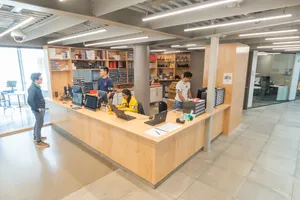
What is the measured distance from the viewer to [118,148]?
3.02 m

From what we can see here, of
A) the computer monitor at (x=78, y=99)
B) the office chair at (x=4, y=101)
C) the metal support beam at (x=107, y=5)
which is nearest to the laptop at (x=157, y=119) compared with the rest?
the metal support beam at (x=107, y=5)

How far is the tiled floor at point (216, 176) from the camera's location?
2490mm

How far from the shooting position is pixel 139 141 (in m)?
2.62

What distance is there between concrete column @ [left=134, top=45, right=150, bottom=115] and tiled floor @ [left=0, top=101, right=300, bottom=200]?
109 inches

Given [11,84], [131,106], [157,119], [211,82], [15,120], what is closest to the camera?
[157,119]

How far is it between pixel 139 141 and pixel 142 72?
3531 mm

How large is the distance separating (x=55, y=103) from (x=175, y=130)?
371 centimetres

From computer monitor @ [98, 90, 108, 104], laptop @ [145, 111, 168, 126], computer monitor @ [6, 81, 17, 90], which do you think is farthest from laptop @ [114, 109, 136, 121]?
computer monitor @ [6, 81, 17, 90]

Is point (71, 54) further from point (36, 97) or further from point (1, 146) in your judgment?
point (1, 146)

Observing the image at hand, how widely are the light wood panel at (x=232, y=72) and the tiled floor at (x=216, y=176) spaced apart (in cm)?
59

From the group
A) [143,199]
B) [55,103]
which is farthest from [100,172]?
[55,103]

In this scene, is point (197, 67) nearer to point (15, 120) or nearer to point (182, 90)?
point (182, 90)

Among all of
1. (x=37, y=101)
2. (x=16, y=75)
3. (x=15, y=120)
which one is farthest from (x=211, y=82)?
(x=16, y=75)

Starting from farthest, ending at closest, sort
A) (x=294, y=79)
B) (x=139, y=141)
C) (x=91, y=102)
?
(x=294, y=79)
(x=91, y=102)
(x=139, y=141)
